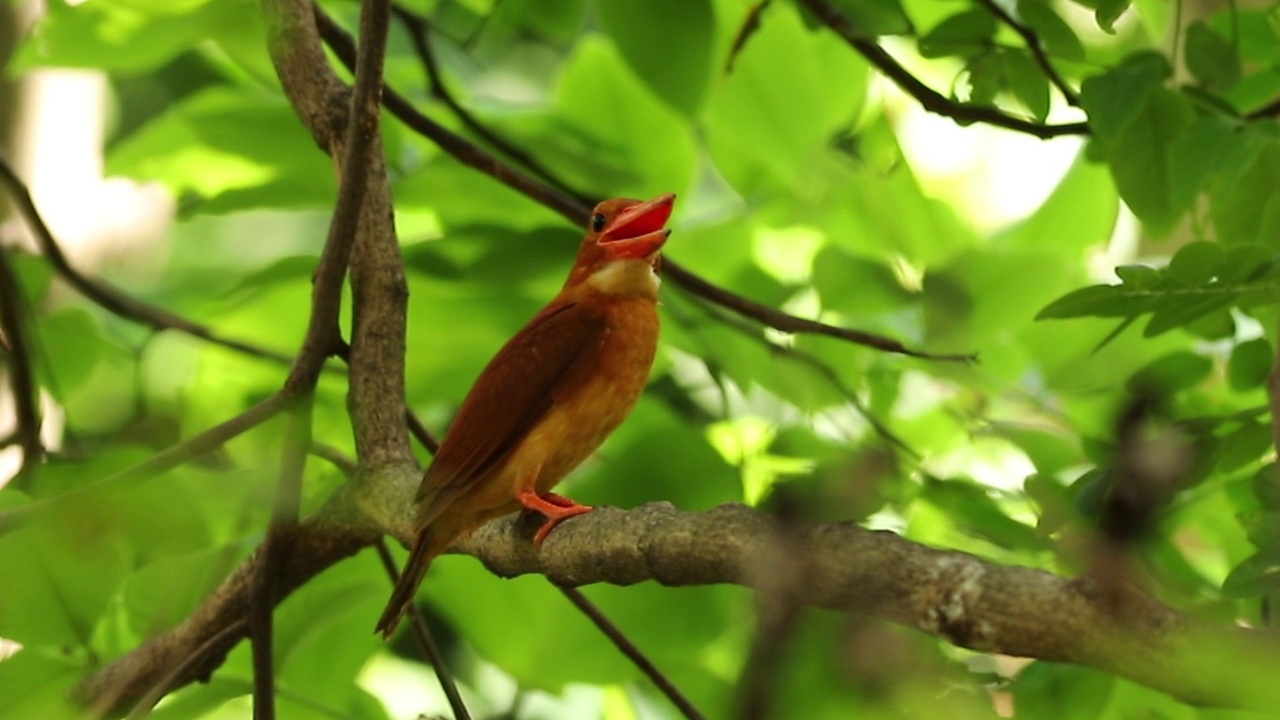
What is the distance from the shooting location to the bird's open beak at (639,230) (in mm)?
2551

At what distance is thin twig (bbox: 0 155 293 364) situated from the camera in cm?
Result: 253

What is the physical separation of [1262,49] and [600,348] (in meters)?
1.24

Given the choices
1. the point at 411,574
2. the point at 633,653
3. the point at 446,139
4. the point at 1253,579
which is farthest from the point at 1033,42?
the point at 411,574

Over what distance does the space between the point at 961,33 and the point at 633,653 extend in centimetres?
111

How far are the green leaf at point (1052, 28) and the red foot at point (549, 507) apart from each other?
0.98 m

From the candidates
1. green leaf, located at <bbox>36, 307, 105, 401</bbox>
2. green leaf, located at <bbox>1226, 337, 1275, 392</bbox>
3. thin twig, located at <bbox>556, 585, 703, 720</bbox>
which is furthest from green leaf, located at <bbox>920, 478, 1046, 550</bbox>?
green leaf, located at <bbox>36, 307, 105, 401</bbox>

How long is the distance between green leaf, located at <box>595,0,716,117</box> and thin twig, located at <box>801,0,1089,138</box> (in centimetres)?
19

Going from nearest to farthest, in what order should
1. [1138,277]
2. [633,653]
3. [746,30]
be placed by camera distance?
[1138,277], [633,653], [746,30]

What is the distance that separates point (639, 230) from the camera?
2.59 metres

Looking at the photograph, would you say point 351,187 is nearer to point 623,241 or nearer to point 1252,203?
point 623,241

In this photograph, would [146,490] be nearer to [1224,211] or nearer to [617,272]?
[617,272]

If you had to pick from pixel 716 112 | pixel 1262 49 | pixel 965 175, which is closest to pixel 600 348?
pixel 716 112

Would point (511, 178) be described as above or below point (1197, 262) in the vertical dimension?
above

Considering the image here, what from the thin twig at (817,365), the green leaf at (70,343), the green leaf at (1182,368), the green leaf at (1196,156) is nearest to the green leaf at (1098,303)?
the green leaf at (1196,156)
